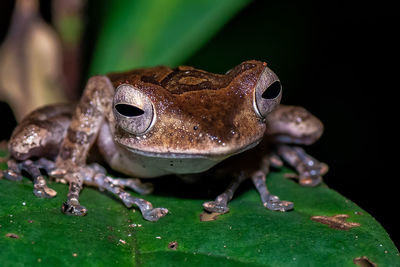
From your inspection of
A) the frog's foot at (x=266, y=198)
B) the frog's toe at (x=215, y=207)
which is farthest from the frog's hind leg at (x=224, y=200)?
the frog's foot at (x=266, y=198)

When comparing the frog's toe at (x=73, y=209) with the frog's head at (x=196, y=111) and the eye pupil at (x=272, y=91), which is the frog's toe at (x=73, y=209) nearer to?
the frog's head at (x=196, y=111)

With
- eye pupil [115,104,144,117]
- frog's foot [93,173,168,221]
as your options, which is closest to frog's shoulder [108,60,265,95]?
eye pupil [115,104,144,117]

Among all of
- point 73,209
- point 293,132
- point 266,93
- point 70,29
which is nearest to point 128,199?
point 73,209

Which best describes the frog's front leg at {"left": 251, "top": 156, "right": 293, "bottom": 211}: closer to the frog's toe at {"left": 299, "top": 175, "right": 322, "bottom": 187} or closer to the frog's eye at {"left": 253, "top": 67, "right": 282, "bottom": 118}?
the frog's toe at {"left": 299, "top": 175, "right": 322, "bottom": 187}

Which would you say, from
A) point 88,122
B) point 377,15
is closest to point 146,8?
point 88,122

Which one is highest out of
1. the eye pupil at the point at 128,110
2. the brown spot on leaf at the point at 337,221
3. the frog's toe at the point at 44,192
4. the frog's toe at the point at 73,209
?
the eye pupil at the point at 128,110

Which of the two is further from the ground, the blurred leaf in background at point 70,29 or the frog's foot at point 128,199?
the blurred leaf in background at point 70,29

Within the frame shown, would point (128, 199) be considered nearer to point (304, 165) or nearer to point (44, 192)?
point (44, 192)

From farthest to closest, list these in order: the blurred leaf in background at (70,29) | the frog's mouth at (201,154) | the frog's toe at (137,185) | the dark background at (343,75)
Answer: the dark background at (343,75), the blurred leaf in background at (70,29), the frog's toe at (137,185), the frog's mouth at (201,154)
